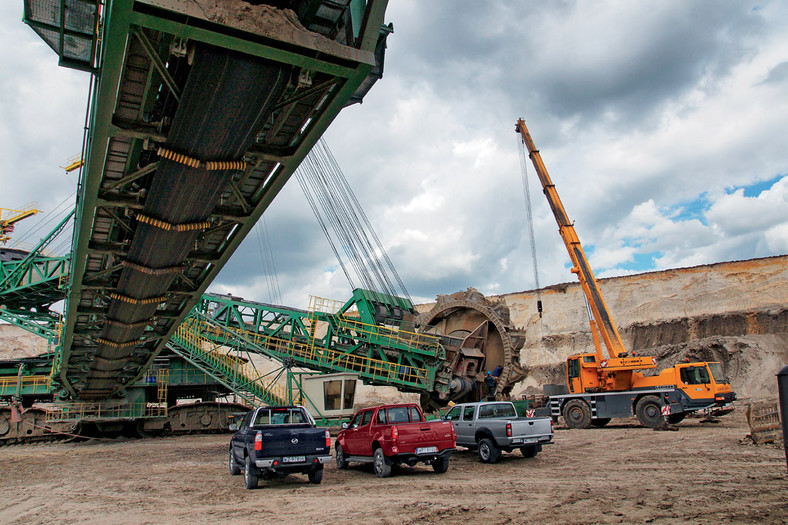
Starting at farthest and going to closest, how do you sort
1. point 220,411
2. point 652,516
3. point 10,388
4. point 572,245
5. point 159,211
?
1. point 220,411
2. point 10,388
3. point 572,245
4. point 159,211
5. point 652,516

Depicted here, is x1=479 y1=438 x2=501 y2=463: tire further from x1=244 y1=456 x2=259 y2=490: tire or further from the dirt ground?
x1=244 y1=456 x2=259 y2=490: tire

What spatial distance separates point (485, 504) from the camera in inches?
300

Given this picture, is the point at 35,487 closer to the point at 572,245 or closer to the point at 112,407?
the point at 112,407

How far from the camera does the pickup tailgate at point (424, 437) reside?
423 inches

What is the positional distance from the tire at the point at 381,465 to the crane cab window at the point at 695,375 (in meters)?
13.4

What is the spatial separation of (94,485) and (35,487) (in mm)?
1218

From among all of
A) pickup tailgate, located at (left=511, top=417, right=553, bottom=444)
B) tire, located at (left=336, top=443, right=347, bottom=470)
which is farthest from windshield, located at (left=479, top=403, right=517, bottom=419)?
tire, located at (left=336, top=443, right=347, bottom=470)

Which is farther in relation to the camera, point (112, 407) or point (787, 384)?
point (112, 407)

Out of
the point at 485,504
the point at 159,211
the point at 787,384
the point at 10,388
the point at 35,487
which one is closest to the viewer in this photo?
the point at 787,384

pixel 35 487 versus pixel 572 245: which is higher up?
pixel 572 245

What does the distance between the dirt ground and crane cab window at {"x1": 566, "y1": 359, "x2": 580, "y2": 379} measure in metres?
6.54

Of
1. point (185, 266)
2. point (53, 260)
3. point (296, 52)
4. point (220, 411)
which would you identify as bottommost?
point (220, 411)

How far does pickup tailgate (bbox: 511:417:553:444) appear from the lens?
12.3 m

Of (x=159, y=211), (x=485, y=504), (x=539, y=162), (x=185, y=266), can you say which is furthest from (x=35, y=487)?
(x=539, y=162)
